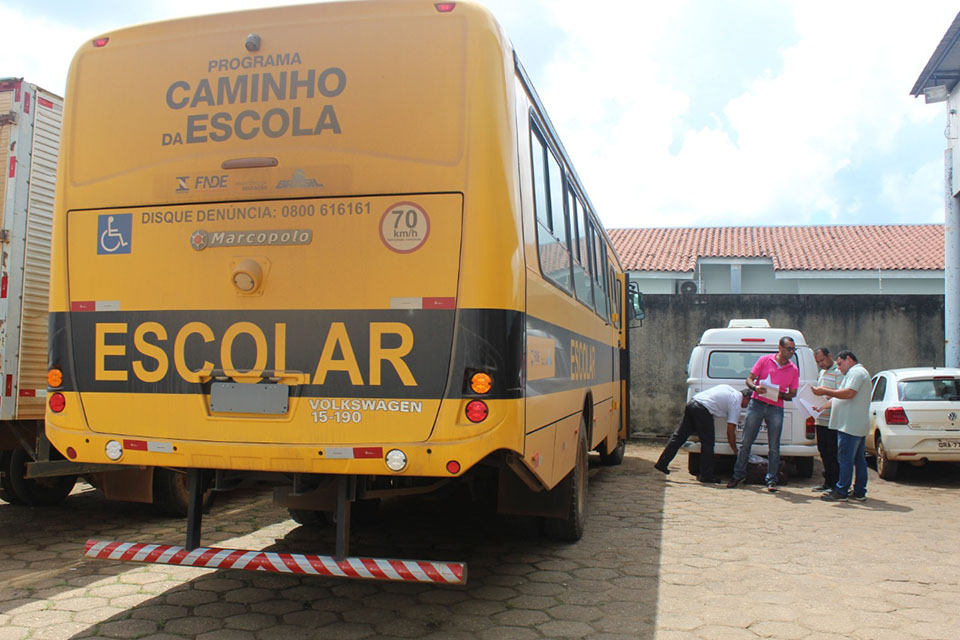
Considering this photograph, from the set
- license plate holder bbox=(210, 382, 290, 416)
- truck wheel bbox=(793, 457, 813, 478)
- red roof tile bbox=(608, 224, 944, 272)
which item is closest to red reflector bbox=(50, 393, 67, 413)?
license plate holder bbox=(210, 382, 290, 416)

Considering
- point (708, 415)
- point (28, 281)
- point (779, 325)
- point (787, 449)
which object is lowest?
point (787, 449)

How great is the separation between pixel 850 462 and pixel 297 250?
690cm

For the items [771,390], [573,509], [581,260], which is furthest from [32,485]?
[771,390]

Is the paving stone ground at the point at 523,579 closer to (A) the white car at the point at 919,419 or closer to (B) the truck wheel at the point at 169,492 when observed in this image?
(B) the truck wheel at the point at 169,492

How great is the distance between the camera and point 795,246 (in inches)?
1265

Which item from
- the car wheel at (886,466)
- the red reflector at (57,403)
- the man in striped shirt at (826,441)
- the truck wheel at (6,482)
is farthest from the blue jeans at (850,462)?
the truck wheel at (6,482)

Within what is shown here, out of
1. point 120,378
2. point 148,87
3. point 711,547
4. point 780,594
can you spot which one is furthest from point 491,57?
point 711,547

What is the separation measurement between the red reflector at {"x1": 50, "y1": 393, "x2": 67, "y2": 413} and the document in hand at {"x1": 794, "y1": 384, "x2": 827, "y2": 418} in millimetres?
8516

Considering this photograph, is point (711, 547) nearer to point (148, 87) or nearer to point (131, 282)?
point (131, 282)

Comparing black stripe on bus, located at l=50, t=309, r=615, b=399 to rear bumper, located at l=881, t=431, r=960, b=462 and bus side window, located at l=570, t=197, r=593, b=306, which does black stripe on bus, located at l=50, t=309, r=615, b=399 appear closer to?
bus side window, located at l=570, t=197, r=593, b=306

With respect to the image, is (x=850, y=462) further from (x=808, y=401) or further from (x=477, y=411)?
(x=477, y=411)

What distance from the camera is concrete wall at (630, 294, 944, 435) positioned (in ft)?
49.0

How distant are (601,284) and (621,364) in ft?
10.4

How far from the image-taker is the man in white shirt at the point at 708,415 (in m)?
10.0
